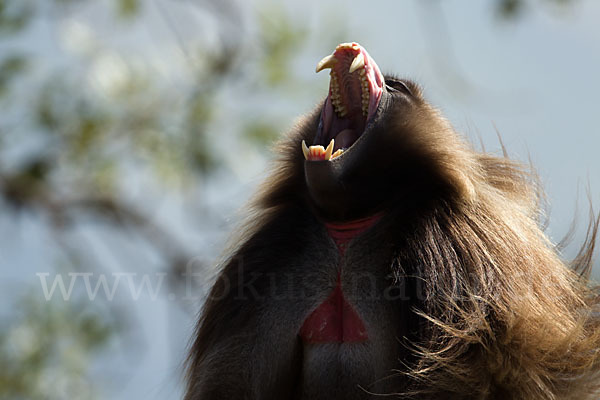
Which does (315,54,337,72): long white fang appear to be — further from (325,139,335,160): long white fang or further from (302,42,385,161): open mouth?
(325,139,335,160): long white fang

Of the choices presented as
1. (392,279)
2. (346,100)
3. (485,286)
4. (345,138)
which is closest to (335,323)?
(392,279)

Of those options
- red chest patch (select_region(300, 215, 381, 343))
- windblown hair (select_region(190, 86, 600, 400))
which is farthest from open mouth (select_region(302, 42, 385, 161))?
red chest patch (select_region(300, 215, 381, 343))

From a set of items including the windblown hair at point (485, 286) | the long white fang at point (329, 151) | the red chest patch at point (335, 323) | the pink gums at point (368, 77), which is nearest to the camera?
the windblown hair at point (485, 286)

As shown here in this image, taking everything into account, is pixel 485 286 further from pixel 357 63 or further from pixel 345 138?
pixel 357 63

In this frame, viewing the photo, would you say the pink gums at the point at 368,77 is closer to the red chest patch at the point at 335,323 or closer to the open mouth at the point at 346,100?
the open mouth at the point at 346,100

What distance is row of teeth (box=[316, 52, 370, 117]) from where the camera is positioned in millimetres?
3510

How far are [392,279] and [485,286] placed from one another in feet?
1.12

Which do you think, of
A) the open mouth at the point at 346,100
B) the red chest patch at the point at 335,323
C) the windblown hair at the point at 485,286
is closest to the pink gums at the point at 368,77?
the open mouth at the point at 346,100

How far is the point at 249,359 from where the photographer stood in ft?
11.3

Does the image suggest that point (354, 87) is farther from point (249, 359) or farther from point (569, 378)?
point (569, 378)

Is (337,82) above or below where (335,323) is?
above

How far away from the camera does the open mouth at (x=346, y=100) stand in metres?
3.52

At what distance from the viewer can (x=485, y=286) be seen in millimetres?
3176

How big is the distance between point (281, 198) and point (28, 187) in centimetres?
170
